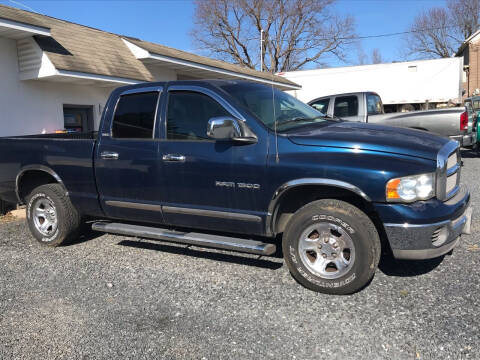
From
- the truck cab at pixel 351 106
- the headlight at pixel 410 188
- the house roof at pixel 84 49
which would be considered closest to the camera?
the headlight at pixel 410 188

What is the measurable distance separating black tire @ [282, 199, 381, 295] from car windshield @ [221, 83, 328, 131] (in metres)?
0.92

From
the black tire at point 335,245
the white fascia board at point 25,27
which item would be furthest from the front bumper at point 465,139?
the white fascia board at point 25,27

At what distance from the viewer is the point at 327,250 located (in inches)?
145

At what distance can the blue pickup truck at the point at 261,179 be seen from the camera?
11.1 feet

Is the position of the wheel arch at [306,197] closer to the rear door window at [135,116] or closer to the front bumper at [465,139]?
the rear door window at [135,116]

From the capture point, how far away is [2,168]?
18.4ft

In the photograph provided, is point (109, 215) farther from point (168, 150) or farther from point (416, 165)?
point (416, 165)

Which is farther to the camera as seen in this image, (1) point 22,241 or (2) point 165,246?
(1) point 22,241

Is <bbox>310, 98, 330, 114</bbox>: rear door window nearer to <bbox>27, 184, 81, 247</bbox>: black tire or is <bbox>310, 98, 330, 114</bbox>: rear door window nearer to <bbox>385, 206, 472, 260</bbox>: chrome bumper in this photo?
<bbox>27, 184, 81, 247</bbox>: black tire

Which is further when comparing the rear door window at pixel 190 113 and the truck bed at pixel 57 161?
the truck bed at pixel 57 161

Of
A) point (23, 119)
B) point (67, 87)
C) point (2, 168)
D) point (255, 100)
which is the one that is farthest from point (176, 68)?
point (255, 100)

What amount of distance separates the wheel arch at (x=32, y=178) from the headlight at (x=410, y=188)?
3.81 m

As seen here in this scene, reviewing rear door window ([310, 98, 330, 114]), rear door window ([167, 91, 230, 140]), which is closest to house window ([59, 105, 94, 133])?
rear door window ([310, 98, 330, 114])

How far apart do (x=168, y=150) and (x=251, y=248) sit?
1.35 m
